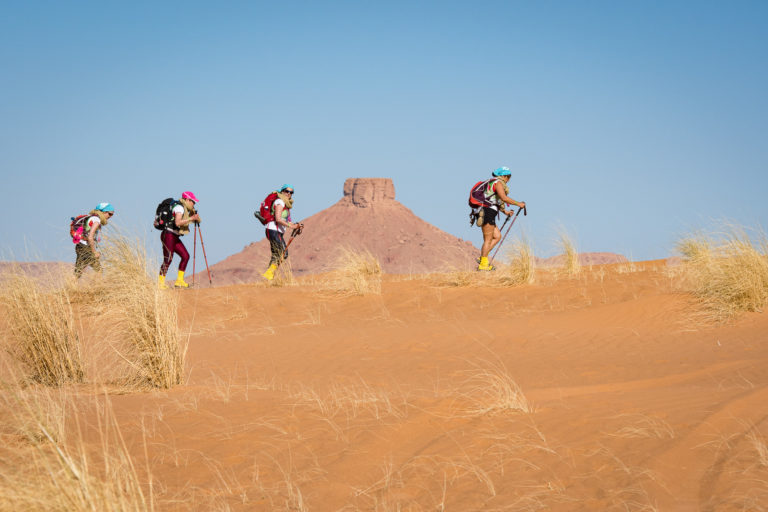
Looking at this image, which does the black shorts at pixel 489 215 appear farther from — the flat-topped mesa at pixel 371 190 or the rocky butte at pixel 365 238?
Result: the flat-topped mesa at pixel 371 190

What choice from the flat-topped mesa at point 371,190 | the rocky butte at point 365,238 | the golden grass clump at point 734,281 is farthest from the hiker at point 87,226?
the flat-topped mesa at point 371,190

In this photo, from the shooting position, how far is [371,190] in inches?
3684

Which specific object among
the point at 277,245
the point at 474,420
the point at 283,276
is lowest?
the point at 474,420

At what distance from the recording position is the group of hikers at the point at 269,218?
13625mm

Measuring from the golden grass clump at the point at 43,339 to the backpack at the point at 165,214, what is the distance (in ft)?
22.1

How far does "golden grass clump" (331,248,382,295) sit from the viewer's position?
14039mm

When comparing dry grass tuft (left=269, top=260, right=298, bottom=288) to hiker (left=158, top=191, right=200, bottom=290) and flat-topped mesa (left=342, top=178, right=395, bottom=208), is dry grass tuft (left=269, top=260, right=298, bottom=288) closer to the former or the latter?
hiker (left=158, top=191, right=200, bottom=290)

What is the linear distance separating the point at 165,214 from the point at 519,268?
6963 millimetres

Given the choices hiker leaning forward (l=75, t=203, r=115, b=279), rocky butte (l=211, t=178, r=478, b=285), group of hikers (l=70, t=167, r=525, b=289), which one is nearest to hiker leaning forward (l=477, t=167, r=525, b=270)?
group of hikers (l=70, t=167, r=525, b=289)

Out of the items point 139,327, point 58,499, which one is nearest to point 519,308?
point 139,327

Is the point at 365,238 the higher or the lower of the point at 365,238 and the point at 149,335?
the higher

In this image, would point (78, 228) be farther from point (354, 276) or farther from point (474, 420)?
point (474, 420)

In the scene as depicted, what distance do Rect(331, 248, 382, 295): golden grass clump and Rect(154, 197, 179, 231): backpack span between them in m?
3.51

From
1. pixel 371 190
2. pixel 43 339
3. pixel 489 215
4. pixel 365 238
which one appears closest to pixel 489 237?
pixel 489 215
